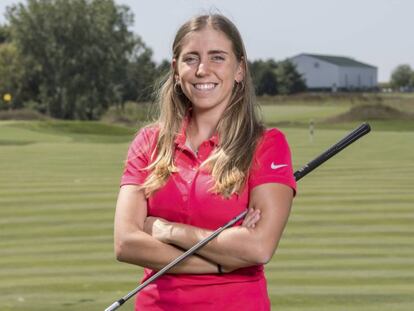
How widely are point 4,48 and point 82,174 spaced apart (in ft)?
182

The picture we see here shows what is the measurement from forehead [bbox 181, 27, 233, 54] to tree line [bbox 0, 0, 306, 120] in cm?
6113

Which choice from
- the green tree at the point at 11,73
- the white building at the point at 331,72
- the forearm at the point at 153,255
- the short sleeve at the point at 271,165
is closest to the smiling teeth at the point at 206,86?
the short sleeve at the point at 271,165

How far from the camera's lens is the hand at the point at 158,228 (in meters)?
2.73

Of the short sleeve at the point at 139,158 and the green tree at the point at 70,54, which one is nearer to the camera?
the short sleeve at the point at 139,158

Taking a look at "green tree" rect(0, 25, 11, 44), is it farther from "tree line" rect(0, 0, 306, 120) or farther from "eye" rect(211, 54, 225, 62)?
"eye" rect(211, 54, 225, 62)

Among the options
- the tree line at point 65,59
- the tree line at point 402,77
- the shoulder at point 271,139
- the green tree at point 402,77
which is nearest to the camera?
the shoulder at point 271,139

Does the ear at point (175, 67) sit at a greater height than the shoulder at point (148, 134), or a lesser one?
greater

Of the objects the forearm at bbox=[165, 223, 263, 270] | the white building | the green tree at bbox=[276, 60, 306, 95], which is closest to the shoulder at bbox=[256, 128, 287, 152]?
the forearm at bbox=[165, 223, 263, 270]

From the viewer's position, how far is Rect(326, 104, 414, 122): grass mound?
51.8 m

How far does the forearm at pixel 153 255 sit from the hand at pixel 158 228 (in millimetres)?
14

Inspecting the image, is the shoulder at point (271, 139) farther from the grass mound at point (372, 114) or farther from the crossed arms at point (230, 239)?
the grass mound at point (372, 114)

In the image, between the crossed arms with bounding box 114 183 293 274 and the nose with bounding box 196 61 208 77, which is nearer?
the crossed arms with bounding box 114 183 293 274

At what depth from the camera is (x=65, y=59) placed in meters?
64.6

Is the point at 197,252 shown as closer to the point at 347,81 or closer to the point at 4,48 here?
the point at 4,48
